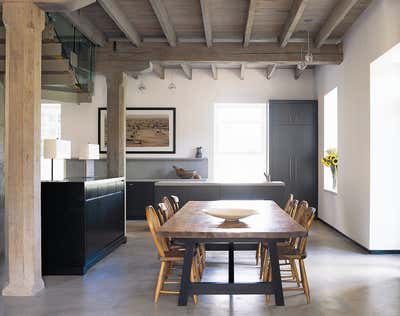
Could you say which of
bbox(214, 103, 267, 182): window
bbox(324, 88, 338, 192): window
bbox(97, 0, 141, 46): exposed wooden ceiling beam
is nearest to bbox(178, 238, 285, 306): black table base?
bbox(97, 0, 141, 46): exposed wooden ceiling beam

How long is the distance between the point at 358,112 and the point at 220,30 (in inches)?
93.7

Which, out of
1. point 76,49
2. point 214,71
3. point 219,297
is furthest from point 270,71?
point 219,297

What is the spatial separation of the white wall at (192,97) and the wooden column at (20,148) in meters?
5.99

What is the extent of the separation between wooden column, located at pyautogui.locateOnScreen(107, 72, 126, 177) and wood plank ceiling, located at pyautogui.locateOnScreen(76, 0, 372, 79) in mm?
325

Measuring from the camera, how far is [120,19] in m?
6.33

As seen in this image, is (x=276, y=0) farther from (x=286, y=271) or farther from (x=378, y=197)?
(x=286, y=271)

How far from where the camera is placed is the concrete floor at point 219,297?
12.9 feet

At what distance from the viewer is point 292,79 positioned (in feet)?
34.1

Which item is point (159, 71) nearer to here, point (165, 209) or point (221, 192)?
point (221, 192)

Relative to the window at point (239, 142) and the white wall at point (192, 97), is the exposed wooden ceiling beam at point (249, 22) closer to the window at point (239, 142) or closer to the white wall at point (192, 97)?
the white wall at point (192, 97)

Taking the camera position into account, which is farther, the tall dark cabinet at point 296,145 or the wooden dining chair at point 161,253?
the tall dark cabinet at point 296,145

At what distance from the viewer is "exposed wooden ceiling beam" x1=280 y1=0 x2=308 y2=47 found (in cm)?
578

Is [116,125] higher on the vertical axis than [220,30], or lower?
lower

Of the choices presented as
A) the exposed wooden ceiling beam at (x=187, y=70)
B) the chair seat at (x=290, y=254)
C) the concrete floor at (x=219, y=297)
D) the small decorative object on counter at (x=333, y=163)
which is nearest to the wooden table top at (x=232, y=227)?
the chair seat at (x=290, y=254)
